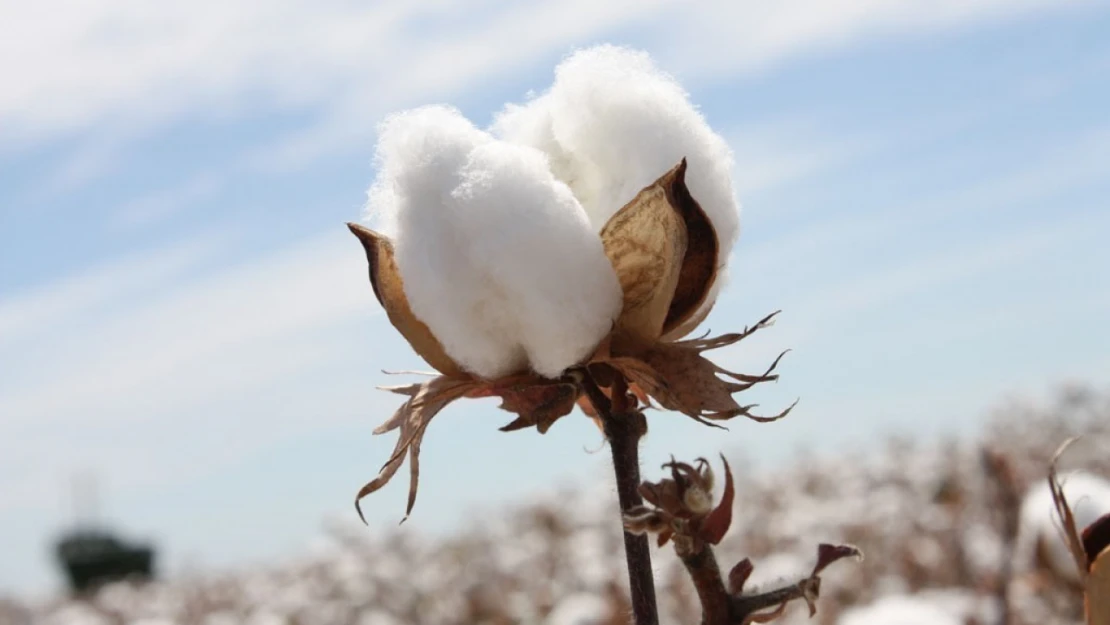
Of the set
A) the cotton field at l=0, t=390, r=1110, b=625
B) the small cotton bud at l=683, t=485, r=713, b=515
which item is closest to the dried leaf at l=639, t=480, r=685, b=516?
the small cotton bud at l=683, t=485, r=713, b=515

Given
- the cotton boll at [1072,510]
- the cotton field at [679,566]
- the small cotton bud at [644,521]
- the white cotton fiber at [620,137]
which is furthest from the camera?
the cotton field at [679,566]

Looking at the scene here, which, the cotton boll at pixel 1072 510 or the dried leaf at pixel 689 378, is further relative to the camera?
the cotton boll at pixel 1072 510

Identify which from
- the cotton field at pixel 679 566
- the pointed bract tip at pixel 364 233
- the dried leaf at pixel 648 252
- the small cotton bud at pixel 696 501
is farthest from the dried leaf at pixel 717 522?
the cotton field at pixel 679 566

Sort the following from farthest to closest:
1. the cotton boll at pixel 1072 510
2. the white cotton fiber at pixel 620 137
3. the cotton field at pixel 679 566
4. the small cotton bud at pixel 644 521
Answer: the cotton field at pixel 679 566 < the cotton boll at pixel 1072 510 < the white cotton fiber at pixel 620 137 < the small cotton bud at pixel 644 521

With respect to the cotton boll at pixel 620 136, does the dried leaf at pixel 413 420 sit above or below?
below

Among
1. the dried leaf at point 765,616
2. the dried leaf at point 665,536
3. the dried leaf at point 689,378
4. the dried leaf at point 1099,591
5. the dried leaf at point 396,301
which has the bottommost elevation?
the dried leaf at point 1099,591

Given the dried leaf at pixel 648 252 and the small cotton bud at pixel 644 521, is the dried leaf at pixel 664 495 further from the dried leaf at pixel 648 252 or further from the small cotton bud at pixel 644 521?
the dried leaf at pixel 648 252

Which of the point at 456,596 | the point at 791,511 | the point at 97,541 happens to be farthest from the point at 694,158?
the point at 97,541
